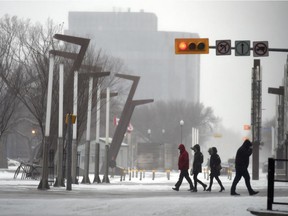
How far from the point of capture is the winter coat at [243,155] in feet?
83.7

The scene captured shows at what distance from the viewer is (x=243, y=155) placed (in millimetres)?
25609

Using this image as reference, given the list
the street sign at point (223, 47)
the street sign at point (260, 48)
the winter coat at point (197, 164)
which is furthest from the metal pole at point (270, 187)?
the winter coat at point (197, 164)

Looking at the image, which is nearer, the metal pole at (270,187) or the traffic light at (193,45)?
the metal pole at (270,187)

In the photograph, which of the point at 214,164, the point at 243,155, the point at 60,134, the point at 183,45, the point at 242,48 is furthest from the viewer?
the point at 60,134

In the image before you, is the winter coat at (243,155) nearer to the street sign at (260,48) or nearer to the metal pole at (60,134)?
the street sign at (260,48)

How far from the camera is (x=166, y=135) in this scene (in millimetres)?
133875

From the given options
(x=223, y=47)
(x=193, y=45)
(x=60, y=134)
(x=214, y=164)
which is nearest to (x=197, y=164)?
(x=214, y=164)

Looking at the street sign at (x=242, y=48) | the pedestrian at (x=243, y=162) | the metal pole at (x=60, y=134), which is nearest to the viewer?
the pedestrian at (x=243, y=162)

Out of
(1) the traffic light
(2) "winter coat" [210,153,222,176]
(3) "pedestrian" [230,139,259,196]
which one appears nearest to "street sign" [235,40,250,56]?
(1) the traffic light

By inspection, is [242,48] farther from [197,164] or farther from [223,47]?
[197,164]

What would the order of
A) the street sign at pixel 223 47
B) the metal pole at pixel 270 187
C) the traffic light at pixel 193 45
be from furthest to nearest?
1. the street sign at pixel 223 47
2. the traffic light at pixel 193 45
3. the metal pole at pixel 270 187

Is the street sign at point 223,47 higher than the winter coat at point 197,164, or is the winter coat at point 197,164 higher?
the street sign at point 223,47

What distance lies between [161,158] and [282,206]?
63.0 m

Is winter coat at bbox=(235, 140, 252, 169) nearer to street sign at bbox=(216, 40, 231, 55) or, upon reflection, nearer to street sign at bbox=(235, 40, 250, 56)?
street sign at bbox=(235, 40, 250, 56)
